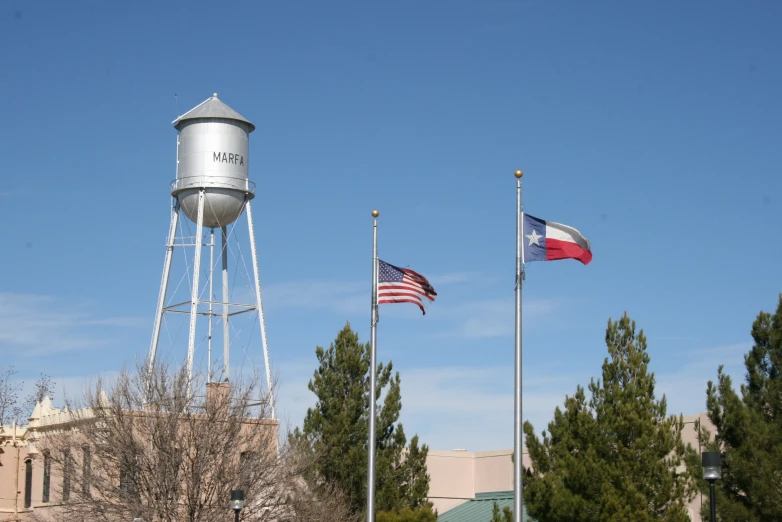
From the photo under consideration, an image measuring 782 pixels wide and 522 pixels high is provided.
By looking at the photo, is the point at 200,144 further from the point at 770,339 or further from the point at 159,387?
the point at 770,339

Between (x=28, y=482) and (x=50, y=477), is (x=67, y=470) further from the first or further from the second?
(x=28, y=482)

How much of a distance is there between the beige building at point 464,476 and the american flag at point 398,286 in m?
23.6

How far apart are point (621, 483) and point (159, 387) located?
14.3m

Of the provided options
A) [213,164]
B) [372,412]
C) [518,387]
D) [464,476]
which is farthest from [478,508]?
[518,387]

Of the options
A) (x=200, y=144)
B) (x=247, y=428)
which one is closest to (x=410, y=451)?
(x=247, y=428)

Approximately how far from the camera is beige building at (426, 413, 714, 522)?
168 ft

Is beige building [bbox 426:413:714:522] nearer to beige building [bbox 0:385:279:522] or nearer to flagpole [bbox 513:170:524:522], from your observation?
beige building [bbox 0:385:279:522]

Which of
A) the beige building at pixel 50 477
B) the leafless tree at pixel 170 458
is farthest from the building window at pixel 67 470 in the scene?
the beige building at pixel 50 477

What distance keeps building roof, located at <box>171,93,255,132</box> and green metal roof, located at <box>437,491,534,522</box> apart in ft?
57.2

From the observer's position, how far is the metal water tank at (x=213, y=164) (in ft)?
141

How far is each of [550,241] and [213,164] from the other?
21655 mm

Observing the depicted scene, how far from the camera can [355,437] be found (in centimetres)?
3969

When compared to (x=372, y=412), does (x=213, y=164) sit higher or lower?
higher

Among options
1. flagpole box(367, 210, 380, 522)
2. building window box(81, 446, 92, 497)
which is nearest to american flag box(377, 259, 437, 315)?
flagpole box(367, 210, 380, 522)
